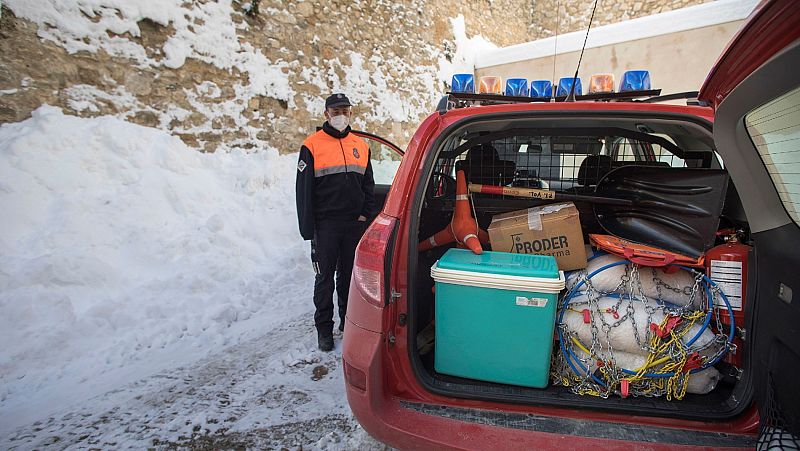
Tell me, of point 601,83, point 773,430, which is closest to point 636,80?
point 601,83

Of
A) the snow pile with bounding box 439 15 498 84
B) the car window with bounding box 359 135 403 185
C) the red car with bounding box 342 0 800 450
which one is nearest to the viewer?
the red car with bounding box 342 0 800 450

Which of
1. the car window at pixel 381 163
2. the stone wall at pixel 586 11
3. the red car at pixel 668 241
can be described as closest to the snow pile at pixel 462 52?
the stone wall at pixel 586 11

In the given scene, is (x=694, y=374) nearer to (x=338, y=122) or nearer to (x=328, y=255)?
(x=328, y=255)

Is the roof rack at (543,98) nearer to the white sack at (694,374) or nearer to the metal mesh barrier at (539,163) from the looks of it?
the metal mesh barrier at (539,163)

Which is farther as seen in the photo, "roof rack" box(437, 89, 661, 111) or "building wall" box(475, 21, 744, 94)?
"building wall" box(475, 21, 744, 94)

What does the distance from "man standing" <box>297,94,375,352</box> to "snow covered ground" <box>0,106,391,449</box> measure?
1.36 ft

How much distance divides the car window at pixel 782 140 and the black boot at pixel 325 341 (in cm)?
274

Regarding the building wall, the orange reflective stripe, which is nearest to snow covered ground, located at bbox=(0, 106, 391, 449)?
the orange reflective stripe

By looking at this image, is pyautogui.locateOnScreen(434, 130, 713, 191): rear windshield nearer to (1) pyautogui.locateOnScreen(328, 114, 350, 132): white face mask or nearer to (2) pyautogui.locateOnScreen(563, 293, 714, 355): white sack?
(1) pyautogui.locateOnScreen(328, 114, 350, 132): white face mask

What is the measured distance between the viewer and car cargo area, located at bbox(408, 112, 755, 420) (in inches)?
64.4

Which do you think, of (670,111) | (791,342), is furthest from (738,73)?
(791,342)

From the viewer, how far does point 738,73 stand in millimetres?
1056

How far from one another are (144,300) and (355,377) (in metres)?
2.81

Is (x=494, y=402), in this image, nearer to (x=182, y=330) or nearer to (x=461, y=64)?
(x=182, y=330)
